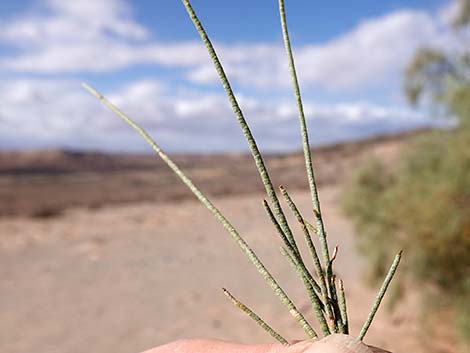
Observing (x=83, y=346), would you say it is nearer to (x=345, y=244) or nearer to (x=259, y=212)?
(x=345, y=244)

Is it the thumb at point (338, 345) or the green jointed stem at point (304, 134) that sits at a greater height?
the green jointed stem at point (304, 134)

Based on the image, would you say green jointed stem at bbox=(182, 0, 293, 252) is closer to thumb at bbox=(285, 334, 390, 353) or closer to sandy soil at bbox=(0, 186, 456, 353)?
thumb at bbox=(285, 334, 390, 353)

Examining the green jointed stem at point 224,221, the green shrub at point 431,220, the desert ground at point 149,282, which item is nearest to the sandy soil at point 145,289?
the desert ground at point 149,282

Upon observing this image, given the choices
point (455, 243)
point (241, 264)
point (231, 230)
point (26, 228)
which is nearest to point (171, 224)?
point (26, 228)

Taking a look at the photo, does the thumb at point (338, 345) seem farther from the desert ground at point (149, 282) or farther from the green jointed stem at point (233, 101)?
the desert ground at point (149, 282)

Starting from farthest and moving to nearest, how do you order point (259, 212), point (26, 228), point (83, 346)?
point (259, 212) < point (26, 228) < point (83, 346)

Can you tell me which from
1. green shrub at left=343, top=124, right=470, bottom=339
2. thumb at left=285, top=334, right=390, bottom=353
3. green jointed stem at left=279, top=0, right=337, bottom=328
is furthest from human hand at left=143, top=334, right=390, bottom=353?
green shrub at left=343, top=124, right=470, bottom=339
